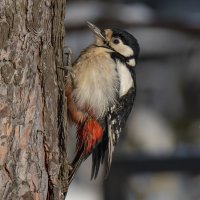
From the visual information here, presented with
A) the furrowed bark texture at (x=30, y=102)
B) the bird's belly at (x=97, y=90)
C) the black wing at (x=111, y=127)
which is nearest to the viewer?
the furrowed bark texture at (x=30, y=102)

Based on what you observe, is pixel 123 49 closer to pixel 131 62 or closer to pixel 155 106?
pixel 131 62

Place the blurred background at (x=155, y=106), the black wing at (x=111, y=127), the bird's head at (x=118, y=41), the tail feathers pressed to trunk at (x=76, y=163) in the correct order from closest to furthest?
the tail feathers pressed to trunk at (x=76, y=163) → the black wing at (x=111, y=127) → the bird's head at (x=118, y=41) → the blurred background at (x=155, y=106)

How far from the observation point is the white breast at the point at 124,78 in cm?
407

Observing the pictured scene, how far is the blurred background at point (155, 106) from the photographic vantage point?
5.71m

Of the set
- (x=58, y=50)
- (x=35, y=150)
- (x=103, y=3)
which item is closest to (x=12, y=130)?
(x=35, y=150)

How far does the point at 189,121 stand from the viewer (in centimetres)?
907

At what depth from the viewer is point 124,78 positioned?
4.10 metres

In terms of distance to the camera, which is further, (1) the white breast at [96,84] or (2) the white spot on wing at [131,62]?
(2) the white spot on wing at [131,62]

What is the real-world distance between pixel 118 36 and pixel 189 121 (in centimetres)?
505

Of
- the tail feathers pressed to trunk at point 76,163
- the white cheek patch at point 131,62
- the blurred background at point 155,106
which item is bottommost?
A: the blurred background at point 155,106

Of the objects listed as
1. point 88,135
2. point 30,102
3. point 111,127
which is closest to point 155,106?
point 111,127

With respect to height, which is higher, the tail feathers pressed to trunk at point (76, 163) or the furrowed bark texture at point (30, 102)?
the furrowed bark texture at point (30, 102)

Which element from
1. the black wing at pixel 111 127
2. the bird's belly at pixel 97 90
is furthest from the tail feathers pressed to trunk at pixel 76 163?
the bird's belly at pixel 97 90

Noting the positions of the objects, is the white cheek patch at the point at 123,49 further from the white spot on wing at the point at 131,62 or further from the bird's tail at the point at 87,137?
the bird's tail at the point at 87,137
